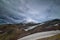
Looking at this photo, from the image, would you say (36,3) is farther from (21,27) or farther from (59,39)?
(59,39)

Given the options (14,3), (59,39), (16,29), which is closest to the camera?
(59,39)

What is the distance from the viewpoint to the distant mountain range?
2119 mm

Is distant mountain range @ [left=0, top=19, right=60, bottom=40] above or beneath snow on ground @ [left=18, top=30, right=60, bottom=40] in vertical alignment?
above

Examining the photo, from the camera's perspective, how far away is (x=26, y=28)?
2279mm

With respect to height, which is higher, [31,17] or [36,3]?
A: [36,3]

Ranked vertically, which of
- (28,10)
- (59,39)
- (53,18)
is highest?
(28,10)

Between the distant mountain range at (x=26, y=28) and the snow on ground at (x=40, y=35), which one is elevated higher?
the distant mountain range at (x=26, y=28)

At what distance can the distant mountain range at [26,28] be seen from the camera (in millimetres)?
2119

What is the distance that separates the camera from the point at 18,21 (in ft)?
7.61

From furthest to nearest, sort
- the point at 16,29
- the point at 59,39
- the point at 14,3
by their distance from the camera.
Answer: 1. the point at 14,3
2. the point at 16,29
3. the point at 59,39

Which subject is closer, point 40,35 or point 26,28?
point 40,35

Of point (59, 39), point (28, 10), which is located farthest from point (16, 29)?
point (59, 39)

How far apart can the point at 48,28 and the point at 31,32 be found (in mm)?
316

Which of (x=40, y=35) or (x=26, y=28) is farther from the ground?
(x=26, y=28)
